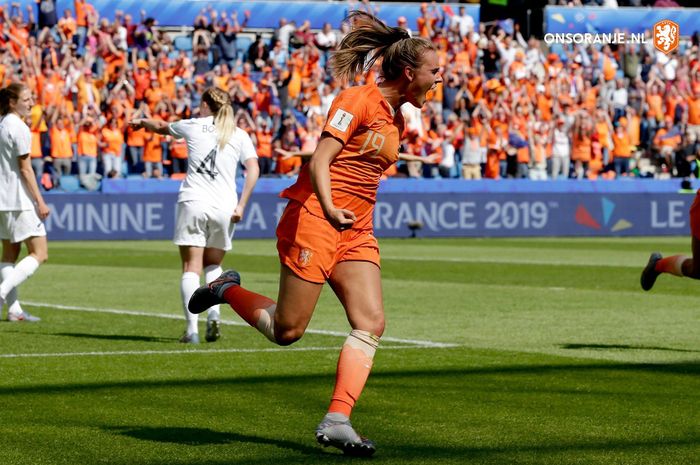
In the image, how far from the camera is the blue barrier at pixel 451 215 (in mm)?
30438

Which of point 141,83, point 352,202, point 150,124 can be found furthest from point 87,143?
point 352,202

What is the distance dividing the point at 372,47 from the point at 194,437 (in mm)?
2126

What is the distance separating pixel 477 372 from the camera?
998cm

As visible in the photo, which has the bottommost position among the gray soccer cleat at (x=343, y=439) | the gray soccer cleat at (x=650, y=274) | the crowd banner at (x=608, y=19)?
the gray soccer cleat at (x=650, y=274)

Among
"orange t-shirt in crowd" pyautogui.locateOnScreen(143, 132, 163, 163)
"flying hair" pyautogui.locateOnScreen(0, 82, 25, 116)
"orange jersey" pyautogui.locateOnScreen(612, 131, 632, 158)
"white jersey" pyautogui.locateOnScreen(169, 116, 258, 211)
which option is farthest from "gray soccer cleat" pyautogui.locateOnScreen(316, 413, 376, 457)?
"orange jersey" pyautogui.locateOnScreen(612, 131, 632, 158)

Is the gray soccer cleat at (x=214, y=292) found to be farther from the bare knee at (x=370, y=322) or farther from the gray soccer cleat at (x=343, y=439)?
the gray soccer cleat at (x=343, y=439)

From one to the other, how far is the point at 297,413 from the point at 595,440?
176 centimetres

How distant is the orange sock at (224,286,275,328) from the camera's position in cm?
736

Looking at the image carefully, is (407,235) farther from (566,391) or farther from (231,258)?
(566,391)

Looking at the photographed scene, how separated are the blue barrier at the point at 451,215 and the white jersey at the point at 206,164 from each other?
60.2 feet

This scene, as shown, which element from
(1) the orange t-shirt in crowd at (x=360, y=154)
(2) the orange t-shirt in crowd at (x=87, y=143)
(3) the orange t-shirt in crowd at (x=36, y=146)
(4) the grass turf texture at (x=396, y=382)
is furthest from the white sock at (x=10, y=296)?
(2) the orange t-shirt in crowd at (x=87, y=143)

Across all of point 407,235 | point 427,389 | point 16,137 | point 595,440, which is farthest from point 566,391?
point 407,235

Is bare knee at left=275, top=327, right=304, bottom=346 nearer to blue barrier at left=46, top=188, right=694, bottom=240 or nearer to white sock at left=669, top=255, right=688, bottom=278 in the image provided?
white sock at left=669, top=255, right=688, bottom=278

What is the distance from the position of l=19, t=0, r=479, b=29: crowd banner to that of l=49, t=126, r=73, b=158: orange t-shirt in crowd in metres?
7.79
